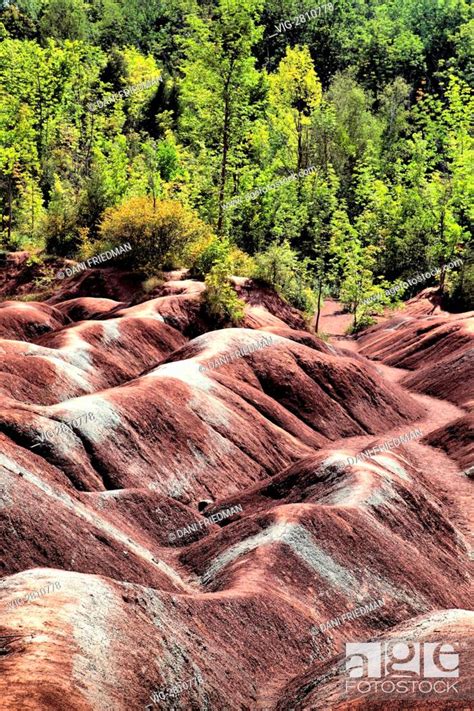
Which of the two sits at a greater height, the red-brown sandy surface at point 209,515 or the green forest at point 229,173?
the green forest at point 229,173

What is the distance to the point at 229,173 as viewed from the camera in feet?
193

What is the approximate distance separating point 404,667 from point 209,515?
1121cm

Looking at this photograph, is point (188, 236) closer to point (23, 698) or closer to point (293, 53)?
point (23, 698)

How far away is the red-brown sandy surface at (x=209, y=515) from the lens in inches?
373

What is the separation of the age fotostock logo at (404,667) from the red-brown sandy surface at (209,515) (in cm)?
18

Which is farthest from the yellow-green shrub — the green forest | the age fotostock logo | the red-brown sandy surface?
the age fotostock logo

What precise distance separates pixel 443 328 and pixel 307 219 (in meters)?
27.1

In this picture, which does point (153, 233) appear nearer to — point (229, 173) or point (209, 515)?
point (229, 173)

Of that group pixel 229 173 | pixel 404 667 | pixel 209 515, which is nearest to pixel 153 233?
pixel 229 173

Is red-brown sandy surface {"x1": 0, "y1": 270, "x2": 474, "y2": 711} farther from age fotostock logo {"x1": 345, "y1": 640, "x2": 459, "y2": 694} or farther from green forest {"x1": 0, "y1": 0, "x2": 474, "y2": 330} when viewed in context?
green forest {"x1": 0, "y1": 0, "x2": 474, "y2": 330}

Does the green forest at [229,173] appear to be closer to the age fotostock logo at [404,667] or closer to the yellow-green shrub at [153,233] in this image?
the yellow-green shrub at [153,233]

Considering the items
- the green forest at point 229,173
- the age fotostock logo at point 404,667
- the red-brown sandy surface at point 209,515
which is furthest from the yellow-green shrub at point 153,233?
the age fotostock logo at point 404,667

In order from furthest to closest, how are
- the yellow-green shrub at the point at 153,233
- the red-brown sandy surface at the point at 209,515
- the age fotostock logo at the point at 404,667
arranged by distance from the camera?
the yellow-green shrub at the point at 153,233 < the red-brown sandy surface at the point at 209,515 < the age fotostock logo at the point at 404,667

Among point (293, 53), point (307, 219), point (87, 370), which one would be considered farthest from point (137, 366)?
Result: point (293, 53)
